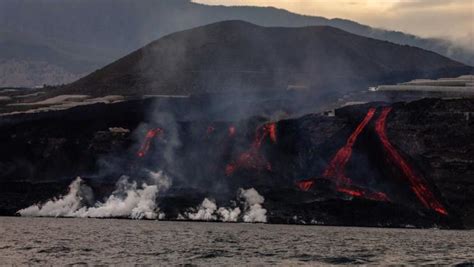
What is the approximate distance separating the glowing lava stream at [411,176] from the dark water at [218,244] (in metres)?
16.9

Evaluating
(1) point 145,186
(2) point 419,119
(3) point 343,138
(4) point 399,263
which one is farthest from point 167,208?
(4) point 399,263

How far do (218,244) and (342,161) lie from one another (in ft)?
255

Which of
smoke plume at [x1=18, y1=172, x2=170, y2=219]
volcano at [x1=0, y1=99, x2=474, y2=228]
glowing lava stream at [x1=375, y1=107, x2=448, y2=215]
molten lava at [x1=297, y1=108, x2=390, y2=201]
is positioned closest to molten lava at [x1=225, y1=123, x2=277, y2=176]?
volcano at [x1=0, y1=99, x2=474, y2=228]

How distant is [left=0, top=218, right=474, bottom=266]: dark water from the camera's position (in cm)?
9619

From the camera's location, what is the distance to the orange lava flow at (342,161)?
7169 inches

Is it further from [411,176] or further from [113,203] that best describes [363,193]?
[113,203]

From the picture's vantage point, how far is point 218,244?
114125mm

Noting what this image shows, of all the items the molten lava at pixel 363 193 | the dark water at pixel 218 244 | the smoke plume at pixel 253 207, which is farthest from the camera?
the molten lava at pixel 363 193

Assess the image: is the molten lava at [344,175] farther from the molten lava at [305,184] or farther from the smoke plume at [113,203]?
the smoke plume at [113,203]

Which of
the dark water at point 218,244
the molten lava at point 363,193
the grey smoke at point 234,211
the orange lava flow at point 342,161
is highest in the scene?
the orange lava flow at point 342,161

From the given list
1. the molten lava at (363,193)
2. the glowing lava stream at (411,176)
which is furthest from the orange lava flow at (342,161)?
the molten lava at (363,193)

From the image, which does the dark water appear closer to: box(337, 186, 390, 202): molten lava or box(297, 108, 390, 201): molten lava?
box(337, 186, 390, 202): molten lava

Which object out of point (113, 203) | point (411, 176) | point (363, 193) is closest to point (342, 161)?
point (411, 176)

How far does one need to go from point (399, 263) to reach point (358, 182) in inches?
3333
